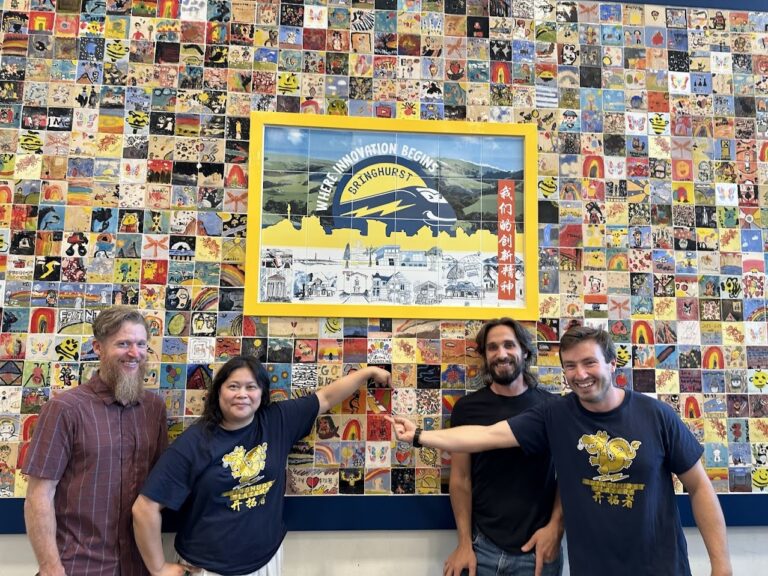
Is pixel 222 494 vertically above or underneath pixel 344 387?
underneath

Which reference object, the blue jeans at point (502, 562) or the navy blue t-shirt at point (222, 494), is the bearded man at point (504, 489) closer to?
the blue jeans at point (502, 562)

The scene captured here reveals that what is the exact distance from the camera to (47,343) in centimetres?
201

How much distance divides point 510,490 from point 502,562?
247mm

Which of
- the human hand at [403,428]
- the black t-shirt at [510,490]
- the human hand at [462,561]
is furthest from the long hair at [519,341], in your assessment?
the human hand at [462,561]

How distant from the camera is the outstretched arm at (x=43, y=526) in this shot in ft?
5.22

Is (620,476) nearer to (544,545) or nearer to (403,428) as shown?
(544,545)

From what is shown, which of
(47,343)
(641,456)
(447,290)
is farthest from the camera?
(447,290)

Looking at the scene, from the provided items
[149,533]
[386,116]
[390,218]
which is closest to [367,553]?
[149,533]

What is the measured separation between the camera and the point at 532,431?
1.78m

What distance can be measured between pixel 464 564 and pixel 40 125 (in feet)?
7.92

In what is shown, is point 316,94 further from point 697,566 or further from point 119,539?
point 697,566

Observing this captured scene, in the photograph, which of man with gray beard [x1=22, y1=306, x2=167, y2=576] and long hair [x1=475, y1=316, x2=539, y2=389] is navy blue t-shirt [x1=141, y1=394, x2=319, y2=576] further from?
long hair [x1=475, y1=316, x2=539, y2=389]

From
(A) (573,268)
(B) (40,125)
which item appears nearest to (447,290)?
(A) (573,268)

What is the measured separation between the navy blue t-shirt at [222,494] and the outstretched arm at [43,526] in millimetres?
292
